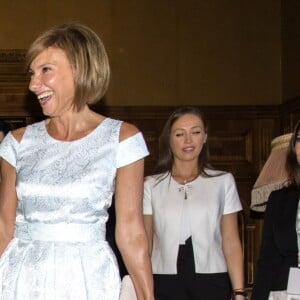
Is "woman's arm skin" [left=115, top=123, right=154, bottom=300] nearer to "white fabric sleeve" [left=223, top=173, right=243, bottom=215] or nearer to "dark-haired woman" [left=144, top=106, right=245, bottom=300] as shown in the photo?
"dark-haired woman" [left=144, top=106, right=245, bottom=300]

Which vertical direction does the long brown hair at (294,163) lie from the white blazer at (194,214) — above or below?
above

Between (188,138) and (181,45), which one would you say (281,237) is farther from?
(181,45)

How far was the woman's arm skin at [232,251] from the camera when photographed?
3607 mm

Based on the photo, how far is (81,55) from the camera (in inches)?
69.7

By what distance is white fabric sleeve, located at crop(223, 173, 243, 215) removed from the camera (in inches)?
143

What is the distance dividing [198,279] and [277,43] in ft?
12.0

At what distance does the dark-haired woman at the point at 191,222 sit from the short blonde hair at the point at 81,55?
1.83 metres

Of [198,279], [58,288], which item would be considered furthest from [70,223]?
[198,279]

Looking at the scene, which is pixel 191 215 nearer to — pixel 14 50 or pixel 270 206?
pixel 270 206

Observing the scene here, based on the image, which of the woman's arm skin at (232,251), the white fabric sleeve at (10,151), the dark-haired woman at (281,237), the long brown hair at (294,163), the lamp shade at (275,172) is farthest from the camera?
the lamp shade at (275,172)

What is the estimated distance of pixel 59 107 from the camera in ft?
5.86

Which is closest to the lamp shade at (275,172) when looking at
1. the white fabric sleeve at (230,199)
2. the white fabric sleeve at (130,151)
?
the white fabric sleeve at (230,199)

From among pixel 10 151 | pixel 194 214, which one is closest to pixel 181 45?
pixel 194 214

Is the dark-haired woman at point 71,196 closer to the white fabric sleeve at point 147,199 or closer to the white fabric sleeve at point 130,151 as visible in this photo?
the white fabric sleeve at point 130,151
